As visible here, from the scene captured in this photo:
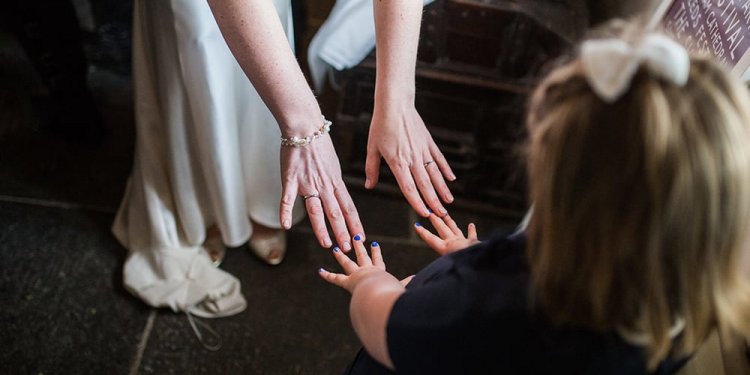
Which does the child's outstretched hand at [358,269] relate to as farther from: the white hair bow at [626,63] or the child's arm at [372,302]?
the white hair bow at [626,63]

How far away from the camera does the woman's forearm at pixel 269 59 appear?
0.88 metres

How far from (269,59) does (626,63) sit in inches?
23.0

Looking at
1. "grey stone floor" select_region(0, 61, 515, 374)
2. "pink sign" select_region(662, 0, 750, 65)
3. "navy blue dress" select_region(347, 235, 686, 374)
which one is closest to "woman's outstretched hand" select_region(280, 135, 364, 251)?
"navy blue dress" select_region(347, 235, 686, 374)

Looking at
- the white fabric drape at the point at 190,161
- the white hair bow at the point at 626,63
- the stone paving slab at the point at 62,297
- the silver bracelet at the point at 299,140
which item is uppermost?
the white hair bow at the point at 626,63

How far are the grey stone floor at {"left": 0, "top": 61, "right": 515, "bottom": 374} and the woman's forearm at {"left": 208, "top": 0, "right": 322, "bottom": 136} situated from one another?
0.51 meters

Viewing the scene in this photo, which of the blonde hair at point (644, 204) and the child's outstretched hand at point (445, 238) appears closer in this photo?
the blonde hair at point (644, 204)

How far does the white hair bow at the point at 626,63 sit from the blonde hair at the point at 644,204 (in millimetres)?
11

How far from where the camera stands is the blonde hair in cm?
45

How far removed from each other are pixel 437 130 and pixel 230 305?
0.61 m

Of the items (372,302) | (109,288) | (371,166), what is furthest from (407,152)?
(109,288)

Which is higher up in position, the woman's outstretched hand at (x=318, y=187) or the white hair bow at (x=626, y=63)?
the white hair bow at (x=626, y=63)

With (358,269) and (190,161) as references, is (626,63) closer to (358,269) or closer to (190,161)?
(358,269)

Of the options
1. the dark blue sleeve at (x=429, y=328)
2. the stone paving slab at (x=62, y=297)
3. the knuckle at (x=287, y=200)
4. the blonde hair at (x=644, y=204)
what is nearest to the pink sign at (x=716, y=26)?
the blonde hair at (x=644, y=204)

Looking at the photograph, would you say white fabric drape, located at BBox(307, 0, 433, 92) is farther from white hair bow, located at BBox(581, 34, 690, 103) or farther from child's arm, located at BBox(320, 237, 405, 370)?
white hair bow, located at BBox(581, 34, 690, 103)
